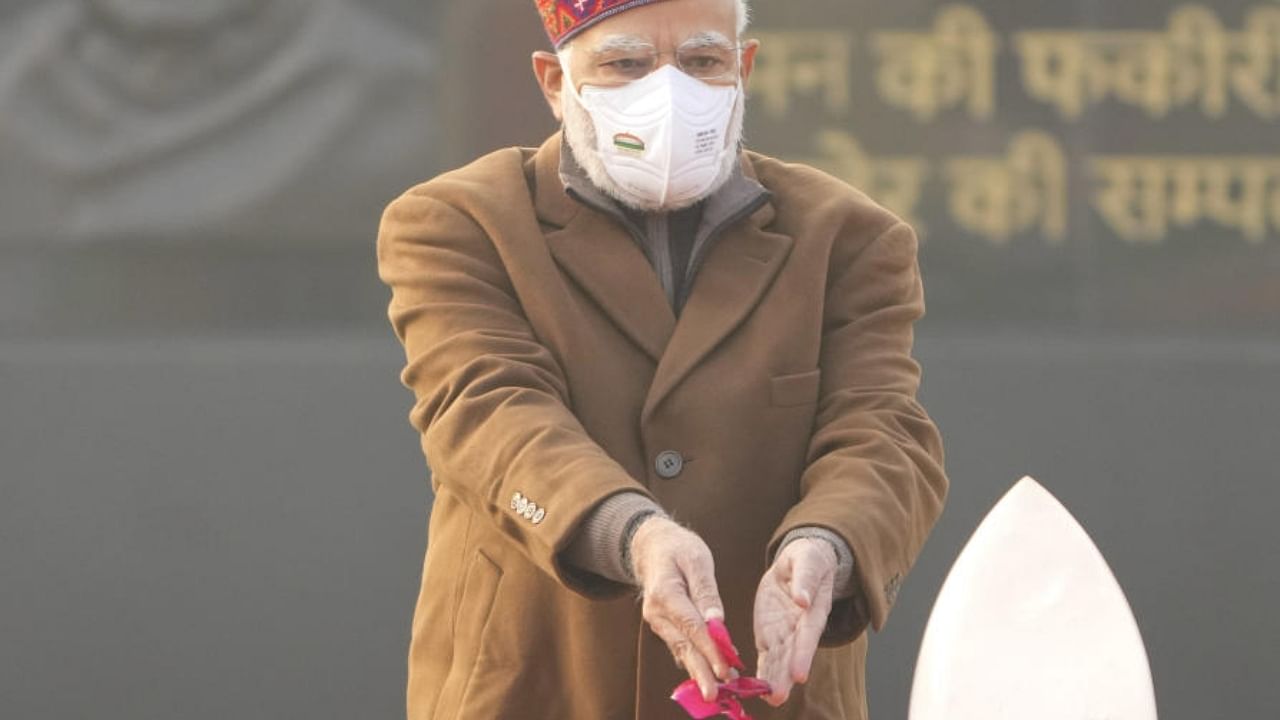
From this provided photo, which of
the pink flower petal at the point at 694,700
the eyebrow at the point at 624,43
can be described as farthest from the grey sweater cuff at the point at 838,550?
the eyebrow at the point at 624,43

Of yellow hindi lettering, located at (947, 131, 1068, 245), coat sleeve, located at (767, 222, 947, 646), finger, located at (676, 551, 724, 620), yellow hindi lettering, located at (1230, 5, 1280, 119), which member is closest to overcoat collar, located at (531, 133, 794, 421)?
coat sleeve, located at (767, 222, 947, 646)

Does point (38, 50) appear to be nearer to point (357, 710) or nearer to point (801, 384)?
point (357, 710)

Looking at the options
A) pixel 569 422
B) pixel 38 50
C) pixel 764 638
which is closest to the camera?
A: pixel 764 638

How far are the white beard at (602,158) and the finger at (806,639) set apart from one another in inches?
22.6

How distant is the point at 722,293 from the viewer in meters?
2.84

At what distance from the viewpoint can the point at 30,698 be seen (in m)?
5.67

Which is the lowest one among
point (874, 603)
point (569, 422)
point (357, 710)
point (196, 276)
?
point (357, 710)

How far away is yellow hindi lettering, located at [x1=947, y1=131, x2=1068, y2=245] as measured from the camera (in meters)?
5.64

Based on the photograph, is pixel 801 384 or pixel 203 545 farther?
pixel 203 545

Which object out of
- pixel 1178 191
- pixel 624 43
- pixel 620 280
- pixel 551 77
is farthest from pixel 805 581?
pixel 1178 191

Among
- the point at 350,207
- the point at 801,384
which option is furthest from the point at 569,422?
the point at 350,207

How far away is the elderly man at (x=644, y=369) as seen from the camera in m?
2.72

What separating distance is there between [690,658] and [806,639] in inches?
5.9

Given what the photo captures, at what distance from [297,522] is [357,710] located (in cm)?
45
